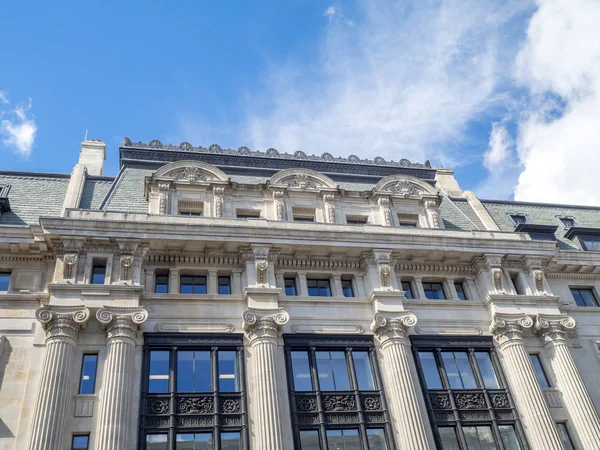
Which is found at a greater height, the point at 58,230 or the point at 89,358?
the point at 58,230

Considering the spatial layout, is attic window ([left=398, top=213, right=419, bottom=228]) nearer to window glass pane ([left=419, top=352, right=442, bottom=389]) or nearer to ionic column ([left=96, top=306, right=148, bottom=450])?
window glass pane ([left=419, top=352, right=442, bottom=389])

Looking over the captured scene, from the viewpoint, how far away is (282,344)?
1056 inches

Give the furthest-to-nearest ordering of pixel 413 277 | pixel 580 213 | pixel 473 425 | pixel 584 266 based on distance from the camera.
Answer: pixel 580 213 → pixel 584 266 → pixel 413 277 → pixel 473 425

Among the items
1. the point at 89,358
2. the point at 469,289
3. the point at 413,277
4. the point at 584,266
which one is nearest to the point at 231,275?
the point at 89,358

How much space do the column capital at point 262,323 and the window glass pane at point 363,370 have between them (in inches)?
159

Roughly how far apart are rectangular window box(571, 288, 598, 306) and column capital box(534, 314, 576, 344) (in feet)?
13.1

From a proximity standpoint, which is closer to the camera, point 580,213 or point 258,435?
point 258,435

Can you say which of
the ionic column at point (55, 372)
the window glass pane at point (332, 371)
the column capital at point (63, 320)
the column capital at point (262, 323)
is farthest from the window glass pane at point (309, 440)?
the column capital at point (63, 320)

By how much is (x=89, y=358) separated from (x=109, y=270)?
4.19 m

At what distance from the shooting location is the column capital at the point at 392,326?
2756 centimetres

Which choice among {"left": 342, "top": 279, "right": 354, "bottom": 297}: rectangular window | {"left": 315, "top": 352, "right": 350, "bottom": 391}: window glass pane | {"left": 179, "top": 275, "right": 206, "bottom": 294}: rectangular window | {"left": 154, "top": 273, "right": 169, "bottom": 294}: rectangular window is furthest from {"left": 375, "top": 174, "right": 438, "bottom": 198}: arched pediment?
{"left": 154, "top": 273, "right": 169, "bottom": 294}: rectangular window

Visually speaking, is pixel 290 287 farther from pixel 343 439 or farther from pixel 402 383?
pixel 343 439

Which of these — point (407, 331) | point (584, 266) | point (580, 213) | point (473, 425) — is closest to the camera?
point (473, 425)

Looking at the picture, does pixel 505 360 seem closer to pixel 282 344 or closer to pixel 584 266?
pixel 584 266
